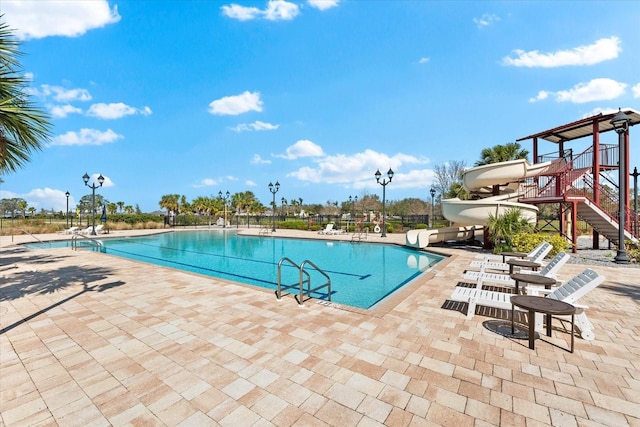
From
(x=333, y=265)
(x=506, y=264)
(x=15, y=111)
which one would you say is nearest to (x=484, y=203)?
(x=506, y=264)

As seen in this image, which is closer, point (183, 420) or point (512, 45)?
point (183, 420)

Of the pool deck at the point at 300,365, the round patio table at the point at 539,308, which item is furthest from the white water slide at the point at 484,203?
the round patio table at the point at 539,308

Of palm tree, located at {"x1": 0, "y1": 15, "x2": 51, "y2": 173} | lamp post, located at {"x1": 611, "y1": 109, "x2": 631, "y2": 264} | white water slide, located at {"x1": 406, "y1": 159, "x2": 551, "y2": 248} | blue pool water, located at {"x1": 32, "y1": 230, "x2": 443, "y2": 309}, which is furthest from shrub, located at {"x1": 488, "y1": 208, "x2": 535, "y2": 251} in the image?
palm tree, located at {"x1": 0, "y1": 15, "x2": 51, "y2": 173}

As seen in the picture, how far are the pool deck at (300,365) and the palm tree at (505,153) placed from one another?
1587cm

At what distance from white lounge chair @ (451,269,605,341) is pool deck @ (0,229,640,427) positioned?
19 cm

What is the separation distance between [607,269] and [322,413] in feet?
33.3

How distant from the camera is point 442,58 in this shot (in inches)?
488

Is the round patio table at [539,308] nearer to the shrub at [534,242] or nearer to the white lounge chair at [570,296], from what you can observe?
the white lounge chair at [570,296]

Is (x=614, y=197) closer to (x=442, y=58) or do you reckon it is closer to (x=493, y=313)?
(x=442, y=58)

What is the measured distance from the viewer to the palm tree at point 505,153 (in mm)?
19250

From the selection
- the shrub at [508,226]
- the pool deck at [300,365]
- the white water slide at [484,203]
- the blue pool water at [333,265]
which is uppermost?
the white water slide at [484,203]

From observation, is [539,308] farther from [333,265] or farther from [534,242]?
[534,242]

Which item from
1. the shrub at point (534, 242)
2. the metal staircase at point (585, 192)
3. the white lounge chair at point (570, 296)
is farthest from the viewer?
the metal staircase at point (585, 192)

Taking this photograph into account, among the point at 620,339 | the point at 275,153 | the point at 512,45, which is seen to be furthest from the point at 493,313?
the point at 275,153
